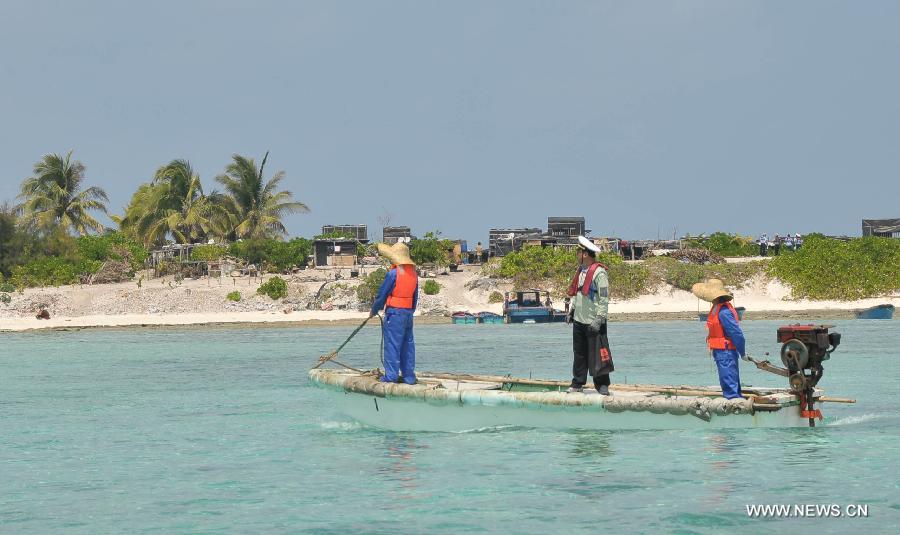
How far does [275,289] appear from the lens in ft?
187

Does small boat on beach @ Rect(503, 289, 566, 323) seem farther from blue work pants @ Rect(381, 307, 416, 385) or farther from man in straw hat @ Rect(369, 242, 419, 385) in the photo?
man in straw hat @ Rect(369, 242, 419, 385)

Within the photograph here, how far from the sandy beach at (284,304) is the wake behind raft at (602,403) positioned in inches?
1462

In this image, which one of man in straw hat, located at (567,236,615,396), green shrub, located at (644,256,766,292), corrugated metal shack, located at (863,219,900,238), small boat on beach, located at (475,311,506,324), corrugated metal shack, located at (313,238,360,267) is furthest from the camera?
corrugated metal shack, located at (863,219,900,238)

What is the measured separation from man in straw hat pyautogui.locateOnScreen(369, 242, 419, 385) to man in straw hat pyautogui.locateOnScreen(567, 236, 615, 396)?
2.02m

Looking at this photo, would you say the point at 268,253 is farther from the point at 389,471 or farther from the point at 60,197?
the point at 389,471

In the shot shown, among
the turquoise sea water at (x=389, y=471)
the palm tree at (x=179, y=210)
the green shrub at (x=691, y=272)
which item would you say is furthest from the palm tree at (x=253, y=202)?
the turquoise sea water at (x=389, y=471)

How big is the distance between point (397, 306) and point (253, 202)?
2090 inches

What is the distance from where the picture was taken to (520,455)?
47.6 ft

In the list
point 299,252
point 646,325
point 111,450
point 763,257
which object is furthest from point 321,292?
point 111,450

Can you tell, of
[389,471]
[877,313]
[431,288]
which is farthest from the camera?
[431,288]

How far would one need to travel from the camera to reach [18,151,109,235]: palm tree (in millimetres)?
67188

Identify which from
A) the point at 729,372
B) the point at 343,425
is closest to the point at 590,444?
the point at 729,372

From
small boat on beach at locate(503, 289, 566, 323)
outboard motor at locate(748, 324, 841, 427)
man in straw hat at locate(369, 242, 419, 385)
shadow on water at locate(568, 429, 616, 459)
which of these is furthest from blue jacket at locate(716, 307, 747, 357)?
small boat on beach at locate(503, 289, 566, 323)

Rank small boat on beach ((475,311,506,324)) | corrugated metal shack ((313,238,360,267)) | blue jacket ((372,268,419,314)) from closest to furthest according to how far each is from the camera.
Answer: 1. blue jacket ((372,268,419,314))
2. small boat on beach ((475,311,506,324))
3. corrugated metal shack ((313,238,360,267))
